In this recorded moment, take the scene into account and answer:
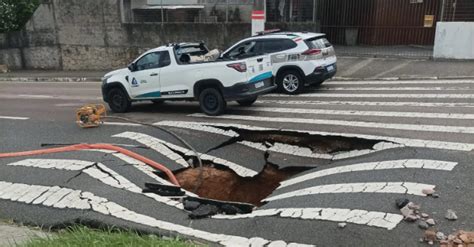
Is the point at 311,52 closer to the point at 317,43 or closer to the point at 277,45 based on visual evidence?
the point at 317,43

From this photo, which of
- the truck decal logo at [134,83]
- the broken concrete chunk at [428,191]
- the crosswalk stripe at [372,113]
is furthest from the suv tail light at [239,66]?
the broken concrete chunk at [428,191]

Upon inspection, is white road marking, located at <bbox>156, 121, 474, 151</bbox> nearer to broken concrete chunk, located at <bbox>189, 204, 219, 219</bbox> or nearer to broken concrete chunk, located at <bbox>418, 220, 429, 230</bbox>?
broken concrete chunk, located at <bbox>418, 220, 429, 230</bbox>

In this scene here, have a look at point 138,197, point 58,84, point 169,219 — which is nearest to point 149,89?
point 138,197

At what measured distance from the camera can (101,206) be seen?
6137 mm

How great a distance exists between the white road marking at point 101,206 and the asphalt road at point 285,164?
0.02 m

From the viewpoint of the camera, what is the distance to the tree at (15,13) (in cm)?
2723

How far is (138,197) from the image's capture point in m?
6.54

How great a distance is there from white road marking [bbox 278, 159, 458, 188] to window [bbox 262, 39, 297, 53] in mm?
7345

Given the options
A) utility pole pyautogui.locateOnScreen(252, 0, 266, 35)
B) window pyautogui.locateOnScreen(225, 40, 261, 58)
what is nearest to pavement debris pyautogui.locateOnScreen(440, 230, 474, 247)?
window pyautogui.locateOnScreen(225, 40, 261, 58)

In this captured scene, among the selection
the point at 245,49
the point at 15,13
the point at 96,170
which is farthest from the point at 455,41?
the point at 15,13

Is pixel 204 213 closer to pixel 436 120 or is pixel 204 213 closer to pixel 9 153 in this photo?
pixel 9 153

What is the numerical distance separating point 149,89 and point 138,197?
6.60m

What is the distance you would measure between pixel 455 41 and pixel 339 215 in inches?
583

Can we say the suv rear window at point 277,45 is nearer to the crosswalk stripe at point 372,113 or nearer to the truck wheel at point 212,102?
the crosswalk stripe at point 372,113
